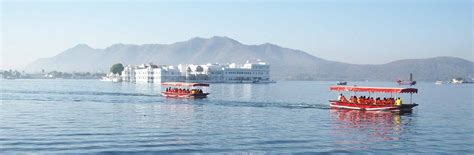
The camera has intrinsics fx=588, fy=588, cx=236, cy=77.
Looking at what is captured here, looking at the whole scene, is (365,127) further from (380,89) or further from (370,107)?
(380,89)

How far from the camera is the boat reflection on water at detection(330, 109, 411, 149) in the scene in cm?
2947

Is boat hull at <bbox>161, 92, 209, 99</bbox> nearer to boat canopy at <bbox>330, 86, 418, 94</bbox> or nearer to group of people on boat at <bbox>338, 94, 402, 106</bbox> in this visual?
boat canopy at <bbox>330, 86, 418, 94</bbox>

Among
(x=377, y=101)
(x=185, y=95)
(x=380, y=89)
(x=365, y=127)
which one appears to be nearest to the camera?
(x=365, y=127)

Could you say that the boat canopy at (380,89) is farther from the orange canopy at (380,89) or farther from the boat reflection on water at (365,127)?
the boat reflection on water at (365,127)

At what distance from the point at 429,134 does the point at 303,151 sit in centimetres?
1099

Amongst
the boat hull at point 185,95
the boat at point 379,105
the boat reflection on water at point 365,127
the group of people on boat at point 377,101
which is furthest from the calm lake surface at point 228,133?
the boat hull at point 185,95

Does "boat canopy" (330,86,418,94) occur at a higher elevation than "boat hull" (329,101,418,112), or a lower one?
higher

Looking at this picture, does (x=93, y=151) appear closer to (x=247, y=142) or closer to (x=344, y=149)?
(x=247, y=142)

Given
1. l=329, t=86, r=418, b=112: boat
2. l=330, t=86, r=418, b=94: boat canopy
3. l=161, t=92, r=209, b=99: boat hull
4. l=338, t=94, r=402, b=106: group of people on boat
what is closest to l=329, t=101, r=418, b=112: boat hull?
l=329, t=86, r=418, b=112: boat

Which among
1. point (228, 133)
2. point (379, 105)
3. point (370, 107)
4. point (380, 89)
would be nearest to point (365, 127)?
point (228, 133)

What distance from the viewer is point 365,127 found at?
3638 cm

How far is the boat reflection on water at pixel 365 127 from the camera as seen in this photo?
29472mm

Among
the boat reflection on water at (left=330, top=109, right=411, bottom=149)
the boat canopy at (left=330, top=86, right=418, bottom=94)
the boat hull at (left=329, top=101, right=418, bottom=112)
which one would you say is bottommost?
the boat reflection on water at (left=330, top=109, right=411, bottom=149)

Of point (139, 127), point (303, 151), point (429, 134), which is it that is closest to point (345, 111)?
point (429, 134)
